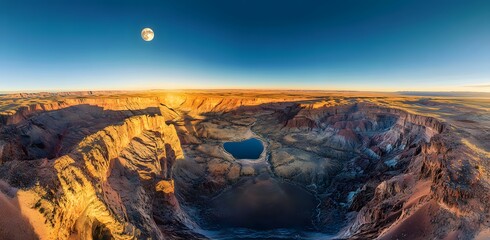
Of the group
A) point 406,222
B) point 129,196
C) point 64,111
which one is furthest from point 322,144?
point 64,111

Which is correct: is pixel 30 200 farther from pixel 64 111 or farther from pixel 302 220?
pixel 64 111

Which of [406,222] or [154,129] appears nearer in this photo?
[406,222]

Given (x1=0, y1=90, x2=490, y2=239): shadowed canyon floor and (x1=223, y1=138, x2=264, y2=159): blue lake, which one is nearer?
(x1=0, y1=90, x2=490, y2=239): shadowed canyon floor

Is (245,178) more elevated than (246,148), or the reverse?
(246,148)

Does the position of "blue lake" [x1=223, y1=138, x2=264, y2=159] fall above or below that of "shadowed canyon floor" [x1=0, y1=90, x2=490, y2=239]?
below

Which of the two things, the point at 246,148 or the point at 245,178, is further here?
the point at 246,148
